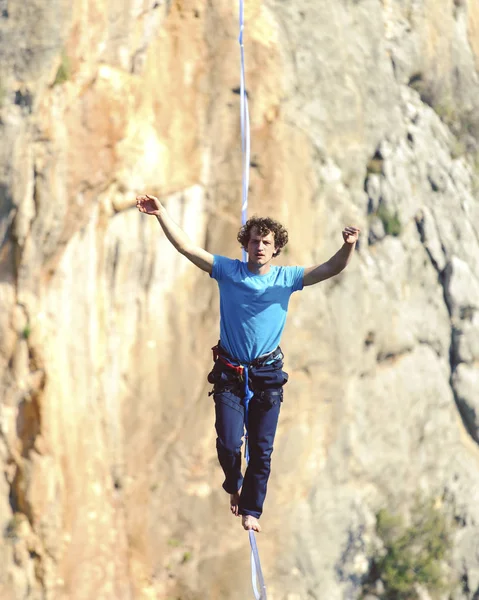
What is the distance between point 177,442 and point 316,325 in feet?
9.81

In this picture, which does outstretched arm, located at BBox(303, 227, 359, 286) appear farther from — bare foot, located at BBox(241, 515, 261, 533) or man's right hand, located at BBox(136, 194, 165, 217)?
bare foot, located at BBox(241, 515, 261, 533)

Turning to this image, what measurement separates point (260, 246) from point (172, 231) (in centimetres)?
54

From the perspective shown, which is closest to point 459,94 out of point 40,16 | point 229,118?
point 229,118

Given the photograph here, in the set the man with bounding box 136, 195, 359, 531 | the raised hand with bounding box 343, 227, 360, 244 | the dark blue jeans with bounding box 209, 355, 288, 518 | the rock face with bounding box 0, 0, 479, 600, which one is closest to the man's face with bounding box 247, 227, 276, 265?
the man with bounding box 136, 195, 359, 531

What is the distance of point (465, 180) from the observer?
57.8 feet

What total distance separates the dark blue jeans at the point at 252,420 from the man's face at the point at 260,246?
28.4 inches

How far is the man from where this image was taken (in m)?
5.55

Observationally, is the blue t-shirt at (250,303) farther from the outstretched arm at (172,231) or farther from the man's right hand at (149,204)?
the man's right hand at (149,204)

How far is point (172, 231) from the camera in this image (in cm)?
539

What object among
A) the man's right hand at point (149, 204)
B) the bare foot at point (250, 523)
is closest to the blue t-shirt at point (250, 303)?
the man's right hand at point (149, 204)

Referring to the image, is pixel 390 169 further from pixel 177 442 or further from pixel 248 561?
pixel 248 561

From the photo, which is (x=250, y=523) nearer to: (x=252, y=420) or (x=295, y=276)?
(x=252, y=420)

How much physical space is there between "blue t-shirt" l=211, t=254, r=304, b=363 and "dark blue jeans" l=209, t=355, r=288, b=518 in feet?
0.51

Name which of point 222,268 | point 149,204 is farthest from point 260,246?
point 149,204
